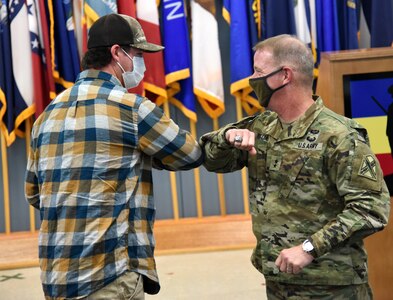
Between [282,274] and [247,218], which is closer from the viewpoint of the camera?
[282,274]

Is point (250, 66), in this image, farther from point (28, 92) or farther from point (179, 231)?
point (28, 92)

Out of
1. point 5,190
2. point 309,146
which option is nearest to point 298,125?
point 309,146

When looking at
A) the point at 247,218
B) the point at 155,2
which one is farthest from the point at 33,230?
the point at 155,2

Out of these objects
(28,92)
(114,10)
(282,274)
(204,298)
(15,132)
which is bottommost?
(204,298)

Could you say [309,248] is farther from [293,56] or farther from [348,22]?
[348,22]

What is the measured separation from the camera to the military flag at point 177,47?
180 inches

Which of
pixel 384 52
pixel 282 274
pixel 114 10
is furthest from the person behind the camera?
pixel 114 10

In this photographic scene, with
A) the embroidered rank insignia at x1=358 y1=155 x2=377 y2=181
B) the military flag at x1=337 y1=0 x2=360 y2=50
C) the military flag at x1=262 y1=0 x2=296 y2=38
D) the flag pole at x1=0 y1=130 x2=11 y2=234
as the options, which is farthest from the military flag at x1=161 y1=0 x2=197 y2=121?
the embroidered rank insignia at x1=358 y1=155 x2=377 y2=181

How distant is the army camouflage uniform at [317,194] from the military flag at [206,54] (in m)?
2.71

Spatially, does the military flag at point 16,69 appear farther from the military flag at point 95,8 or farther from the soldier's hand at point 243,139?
the soldier's hand at point 243,139

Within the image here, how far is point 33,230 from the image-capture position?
475cm

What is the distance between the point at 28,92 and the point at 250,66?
5.22ft

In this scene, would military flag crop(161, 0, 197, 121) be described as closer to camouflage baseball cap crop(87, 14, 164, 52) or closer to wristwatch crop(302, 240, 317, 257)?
camouflage baseball cap crop(87, 14, 164, 52)

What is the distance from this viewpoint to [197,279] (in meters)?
3.85
